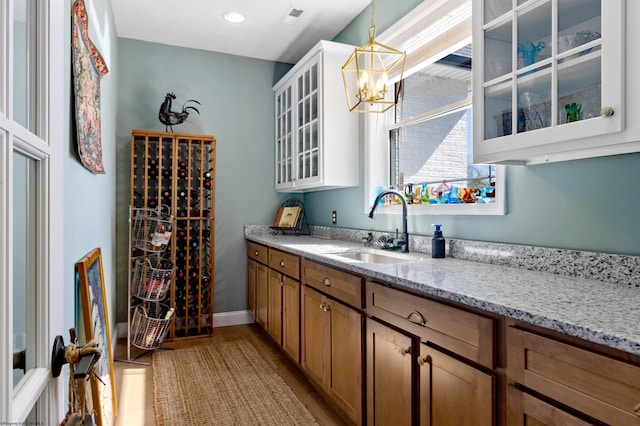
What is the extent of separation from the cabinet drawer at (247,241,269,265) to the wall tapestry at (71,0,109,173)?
168 cm

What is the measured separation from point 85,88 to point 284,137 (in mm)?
2404

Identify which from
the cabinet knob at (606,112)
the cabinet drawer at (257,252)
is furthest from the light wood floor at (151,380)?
the cabinet knob at (606,112)

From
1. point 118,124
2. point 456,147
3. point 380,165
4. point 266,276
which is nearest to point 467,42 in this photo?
point 456,147

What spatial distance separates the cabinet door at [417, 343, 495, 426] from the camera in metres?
1.20

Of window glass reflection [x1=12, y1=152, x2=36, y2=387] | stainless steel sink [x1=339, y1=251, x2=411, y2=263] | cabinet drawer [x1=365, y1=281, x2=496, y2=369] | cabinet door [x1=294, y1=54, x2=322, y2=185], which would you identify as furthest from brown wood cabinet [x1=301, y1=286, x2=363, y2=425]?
window glass reflection [x1=12, y1=152, x2=36, y2=387]

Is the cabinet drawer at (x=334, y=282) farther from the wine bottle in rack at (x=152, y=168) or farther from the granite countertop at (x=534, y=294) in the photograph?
the wine bottle in rack at (x=152, y=168)

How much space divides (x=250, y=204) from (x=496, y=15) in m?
3.00

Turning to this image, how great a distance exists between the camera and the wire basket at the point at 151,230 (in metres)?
3.13

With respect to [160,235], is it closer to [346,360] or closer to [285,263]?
[285,263]

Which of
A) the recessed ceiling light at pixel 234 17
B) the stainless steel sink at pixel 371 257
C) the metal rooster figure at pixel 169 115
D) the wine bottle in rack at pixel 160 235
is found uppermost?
the recessed ceiling light at pixel 234 17

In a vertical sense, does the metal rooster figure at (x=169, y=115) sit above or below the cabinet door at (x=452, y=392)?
above

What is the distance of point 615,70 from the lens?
114 centimetres

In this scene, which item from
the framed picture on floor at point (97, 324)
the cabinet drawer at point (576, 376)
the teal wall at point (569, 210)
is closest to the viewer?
the cabinet drawer at point (576, 376)

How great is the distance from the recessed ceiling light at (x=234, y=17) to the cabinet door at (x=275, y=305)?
2126 mm
